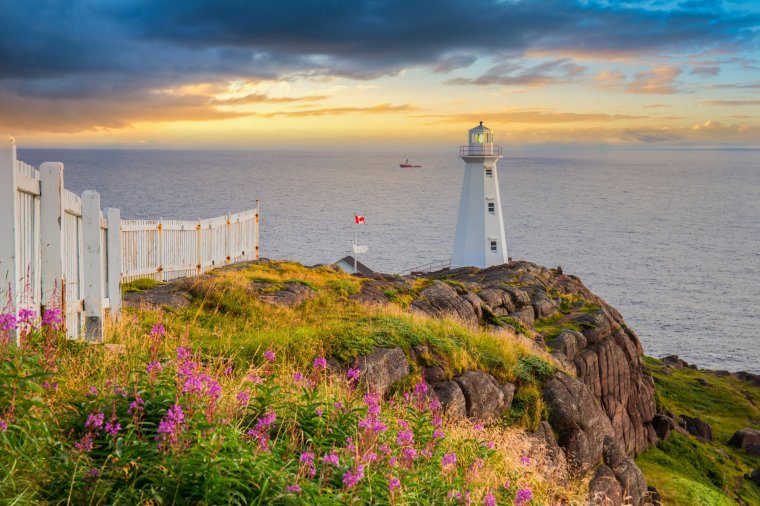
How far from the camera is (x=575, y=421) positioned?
46.9ft

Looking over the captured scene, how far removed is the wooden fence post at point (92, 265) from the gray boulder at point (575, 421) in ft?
29.1

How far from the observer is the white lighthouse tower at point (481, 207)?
4534 centimetres

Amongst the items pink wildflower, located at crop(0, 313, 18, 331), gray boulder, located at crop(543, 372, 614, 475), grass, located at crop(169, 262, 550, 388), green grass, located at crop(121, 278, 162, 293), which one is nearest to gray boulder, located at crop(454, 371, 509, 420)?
grass, located at crop(169, 262, 550, 388)

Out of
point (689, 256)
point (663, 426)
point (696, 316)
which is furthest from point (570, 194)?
point (663, 426)

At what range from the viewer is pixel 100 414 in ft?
16.9

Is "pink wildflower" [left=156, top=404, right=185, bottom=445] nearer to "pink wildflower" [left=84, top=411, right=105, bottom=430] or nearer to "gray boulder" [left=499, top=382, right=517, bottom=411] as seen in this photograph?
"pink wildflower" [left=84, top=411, right=105, bottom=430]

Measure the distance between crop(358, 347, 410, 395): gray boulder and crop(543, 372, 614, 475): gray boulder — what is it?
383 cm

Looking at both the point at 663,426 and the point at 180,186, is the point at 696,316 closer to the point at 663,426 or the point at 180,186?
the point at 663,426

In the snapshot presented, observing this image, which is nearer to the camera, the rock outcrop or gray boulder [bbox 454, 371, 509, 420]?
gray boulder [bbox 454, 371, 509, 420]

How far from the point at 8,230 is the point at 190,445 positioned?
359cm

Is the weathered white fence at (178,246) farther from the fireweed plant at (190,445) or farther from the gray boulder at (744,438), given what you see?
the gray boulder at (744,438)

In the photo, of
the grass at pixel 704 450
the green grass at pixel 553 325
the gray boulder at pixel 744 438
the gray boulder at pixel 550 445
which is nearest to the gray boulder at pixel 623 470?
the gray boulder at pixel 550 445

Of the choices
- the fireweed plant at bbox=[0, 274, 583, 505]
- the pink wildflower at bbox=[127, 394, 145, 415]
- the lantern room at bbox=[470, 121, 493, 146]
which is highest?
the lantern room at bbox=[470, 121, 493, 146]

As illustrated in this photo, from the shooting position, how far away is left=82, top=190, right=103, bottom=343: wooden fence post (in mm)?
9797
